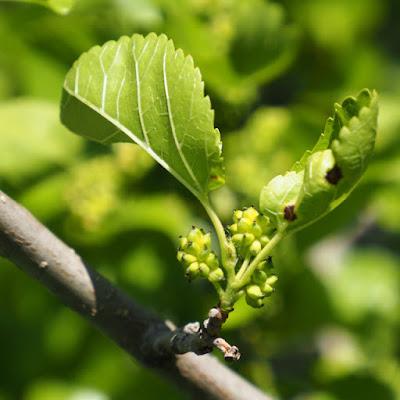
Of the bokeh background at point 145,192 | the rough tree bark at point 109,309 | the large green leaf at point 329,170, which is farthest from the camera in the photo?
the bokeh background at point 145,192

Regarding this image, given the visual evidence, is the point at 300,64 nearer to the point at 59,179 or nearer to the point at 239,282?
the point at 59,179

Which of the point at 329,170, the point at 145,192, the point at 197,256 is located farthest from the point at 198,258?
the point at 145,192

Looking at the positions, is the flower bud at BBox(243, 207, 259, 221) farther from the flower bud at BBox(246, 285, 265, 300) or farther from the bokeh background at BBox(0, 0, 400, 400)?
the bokeh background at BBox(0, 0, 400, 400)

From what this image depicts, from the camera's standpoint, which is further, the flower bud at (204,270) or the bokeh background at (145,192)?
the bokeh background at (145,192)

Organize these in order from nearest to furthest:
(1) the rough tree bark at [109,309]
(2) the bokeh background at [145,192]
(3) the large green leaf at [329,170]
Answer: (3) the large green leaf at [329,170], (1) the rough tree bark at [109,309], (2) the bokeh background at [145,192]

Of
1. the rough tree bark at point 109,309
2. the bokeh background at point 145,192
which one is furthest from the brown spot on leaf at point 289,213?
the bokeh background at point 145,192

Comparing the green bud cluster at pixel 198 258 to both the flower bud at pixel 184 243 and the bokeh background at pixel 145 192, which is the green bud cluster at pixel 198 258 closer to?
the flower bud at pixel 184 243

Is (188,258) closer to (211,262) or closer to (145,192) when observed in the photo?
(211,262)
